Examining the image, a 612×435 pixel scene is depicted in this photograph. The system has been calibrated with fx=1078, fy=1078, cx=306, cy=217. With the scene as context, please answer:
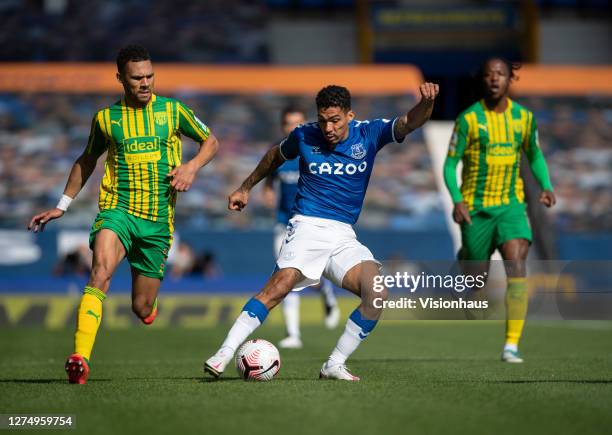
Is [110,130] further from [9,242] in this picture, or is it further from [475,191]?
[9,242]

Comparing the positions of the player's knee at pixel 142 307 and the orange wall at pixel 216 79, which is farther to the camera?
the orange wall at pixel 216 79

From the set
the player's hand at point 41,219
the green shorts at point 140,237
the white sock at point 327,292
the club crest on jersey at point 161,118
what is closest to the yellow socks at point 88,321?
the green shorts at point 140,237

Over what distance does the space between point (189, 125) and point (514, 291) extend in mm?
3238

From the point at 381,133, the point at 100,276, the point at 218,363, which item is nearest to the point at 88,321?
the point at 100,276

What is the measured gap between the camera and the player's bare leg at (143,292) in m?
8.38

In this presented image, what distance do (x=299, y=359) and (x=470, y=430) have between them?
4975mm

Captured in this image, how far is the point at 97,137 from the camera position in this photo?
8.01 metres

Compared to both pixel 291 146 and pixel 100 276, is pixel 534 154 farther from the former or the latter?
pixel 100 276

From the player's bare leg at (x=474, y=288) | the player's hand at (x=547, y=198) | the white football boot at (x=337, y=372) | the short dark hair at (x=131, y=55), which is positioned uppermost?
the short dark hair at (x=131, y=55)

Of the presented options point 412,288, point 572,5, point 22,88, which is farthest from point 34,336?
point 572,5

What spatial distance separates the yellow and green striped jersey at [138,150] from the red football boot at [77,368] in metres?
1.31

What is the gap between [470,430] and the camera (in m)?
5.10

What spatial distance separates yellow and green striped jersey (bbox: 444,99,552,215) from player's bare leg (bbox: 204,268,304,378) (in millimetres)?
2521

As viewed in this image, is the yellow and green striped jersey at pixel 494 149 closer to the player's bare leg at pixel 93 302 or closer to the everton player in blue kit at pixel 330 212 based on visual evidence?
the everton player in blue kit at pixel 330 212
